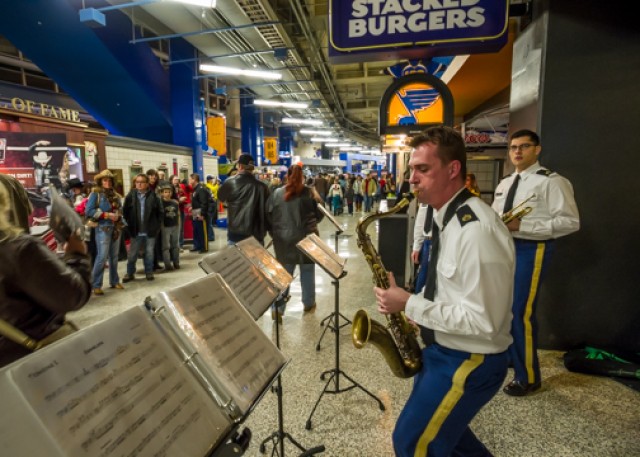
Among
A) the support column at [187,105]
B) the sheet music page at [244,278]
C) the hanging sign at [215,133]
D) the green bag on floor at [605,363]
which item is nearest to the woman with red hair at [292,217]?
the sheet music page at [244,278]

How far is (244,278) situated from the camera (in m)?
1.97

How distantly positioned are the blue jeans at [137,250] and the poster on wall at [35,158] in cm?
153

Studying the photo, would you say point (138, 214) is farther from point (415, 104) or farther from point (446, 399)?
point (446, 399)

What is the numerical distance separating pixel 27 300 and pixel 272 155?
61.7 ft

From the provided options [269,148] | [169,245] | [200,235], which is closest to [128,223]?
[169,245]

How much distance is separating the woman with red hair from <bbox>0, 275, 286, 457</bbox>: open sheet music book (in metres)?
2.82

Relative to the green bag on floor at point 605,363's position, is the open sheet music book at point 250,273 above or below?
above

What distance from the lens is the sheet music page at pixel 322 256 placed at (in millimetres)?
2740

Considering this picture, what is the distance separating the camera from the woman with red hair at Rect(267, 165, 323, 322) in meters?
4.17

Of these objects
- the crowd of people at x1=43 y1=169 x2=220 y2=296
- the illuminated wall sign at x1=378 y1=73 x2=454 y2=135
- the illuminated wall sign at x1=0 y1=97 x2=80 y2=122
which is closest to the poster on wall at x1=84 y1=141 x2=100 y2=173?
the illuminated wall sign at x1=0 y1=97 x2=80 y2=122

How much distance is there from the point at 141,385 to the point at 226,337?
0.38 meters

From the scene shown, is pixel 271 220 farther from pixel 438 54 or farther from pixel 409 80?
pixel 438 54

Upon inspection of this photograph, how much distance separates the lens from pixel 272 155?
19609 mm

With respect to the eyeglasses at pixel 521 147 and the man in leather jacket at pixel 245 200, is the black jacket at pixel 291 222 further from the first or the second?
the eyeglasses at pixel 521 147
